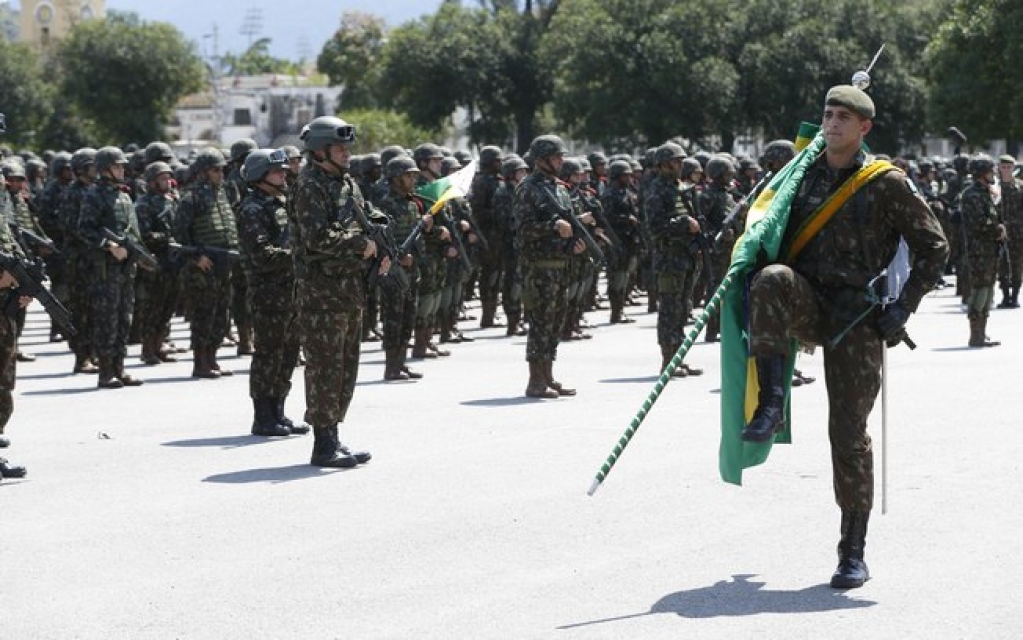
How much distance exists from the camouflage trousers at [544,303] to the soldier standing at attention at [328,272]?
347 cm

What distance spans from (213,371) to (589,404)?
4.17 metres

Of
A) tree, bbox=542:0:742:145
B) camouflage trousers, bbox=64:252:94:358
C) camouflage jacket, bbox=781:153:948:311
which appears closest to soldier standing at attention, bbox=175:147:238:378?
camouflage trousers, bbox=64:252:94:358

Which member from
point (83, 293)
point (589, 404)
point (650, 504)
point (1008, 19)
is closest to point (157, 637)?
point (650, 504)

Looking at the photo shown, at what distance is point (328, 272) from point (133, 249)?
18.2 feet

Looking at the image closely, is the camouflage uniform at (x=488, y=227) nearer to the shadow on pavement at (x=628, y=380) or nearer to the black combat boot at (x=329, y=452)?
the shadow on pavement at (x=628, y=380)

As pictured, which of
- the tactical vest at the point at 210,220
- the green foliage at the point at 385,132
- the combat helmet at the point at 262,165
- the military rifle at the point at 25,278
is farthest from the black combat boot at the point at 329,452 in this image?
the green foliage at the point at 385,132

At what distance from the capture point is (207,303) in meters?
16.1

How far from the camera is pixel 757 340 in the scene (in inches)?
278

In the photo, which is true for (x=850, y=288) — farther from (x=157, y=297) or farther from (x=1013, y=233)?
(x=1013, y=233)

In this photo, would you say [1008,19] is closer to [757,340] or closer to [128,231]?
[128,231]

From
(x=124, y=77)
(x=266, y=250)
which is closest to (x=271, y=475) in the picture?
(x=266, y=250)

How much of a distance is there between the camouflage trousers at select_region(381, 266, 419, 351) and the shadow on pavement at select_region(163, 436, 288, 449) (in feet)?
12.0

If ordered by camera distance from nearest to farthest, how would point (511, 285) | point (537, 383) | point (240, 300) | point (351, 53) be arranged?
point (537, 383)
point (240, 300)
point (511, 285)
point (351, 53)

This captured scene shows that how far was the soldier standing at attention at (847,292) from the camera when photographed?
23.2 feet
